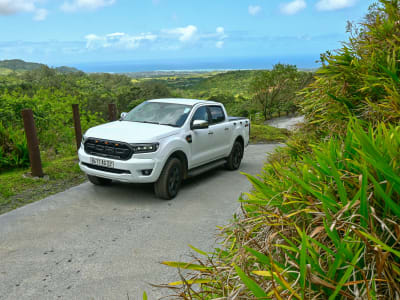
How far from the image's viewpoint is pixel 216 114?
29.8 ft

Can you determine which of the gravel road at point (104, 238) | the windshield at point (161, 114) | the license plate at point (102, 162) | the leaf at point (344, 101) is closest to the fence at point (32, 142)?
the gravel road at point (104, 238)

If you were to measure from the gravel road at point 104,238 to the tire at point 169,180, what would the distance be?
163 mm

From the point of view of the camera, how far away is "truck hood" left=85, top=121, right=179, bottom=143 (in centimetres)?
671

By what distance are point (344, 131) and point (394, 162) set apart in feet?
4.44

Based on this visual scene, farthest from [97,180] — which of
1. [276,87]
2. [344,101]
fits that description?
[276,87]

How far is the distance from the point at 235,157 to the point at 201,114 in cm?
193

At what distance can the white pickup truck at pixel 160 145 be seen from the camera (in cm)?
666

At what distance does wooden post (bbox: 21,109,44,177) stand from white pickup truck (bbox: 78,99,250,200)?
1.13m

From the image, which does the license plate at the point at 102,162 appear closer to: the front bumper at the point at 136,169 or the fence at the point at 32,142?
the front bumper at the point at 136,169

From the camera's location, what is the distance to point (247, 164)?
34.8 ft

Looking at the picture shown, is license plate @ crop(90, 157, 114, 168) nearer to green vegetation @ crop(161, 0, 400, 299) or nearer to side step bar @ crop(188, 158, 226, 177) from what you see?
side step bar @ crop(188, 158, 226, 177)

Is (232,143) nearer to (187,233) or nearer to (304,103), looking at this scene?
(187,233)

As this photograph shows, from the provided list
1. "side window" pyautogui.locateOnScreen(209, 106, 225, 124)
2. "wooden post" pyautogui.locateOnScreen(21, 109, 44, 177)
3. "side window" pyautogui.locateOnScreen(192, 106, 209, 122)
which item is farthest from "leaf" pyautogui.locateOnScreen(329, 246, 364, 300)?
"side window" pyautogui.locateOnScreen(209, 106, 225, 124)

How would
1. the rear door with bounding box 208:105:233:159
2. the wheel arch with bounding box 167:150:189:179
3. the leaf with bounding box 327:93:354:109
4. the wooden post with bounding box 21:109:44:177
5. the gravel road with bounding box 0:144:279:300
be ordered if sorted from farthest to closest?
1. the rear door with bounding box 208:105:233:159
2. the wooden post with bounding box 21:109:44:177
3. the wheel arch with bounding box 167:150:189:179
4. the gravel road with bounding box 0:144:279:300
5. the leaf with bounding box 327:93:354:109
